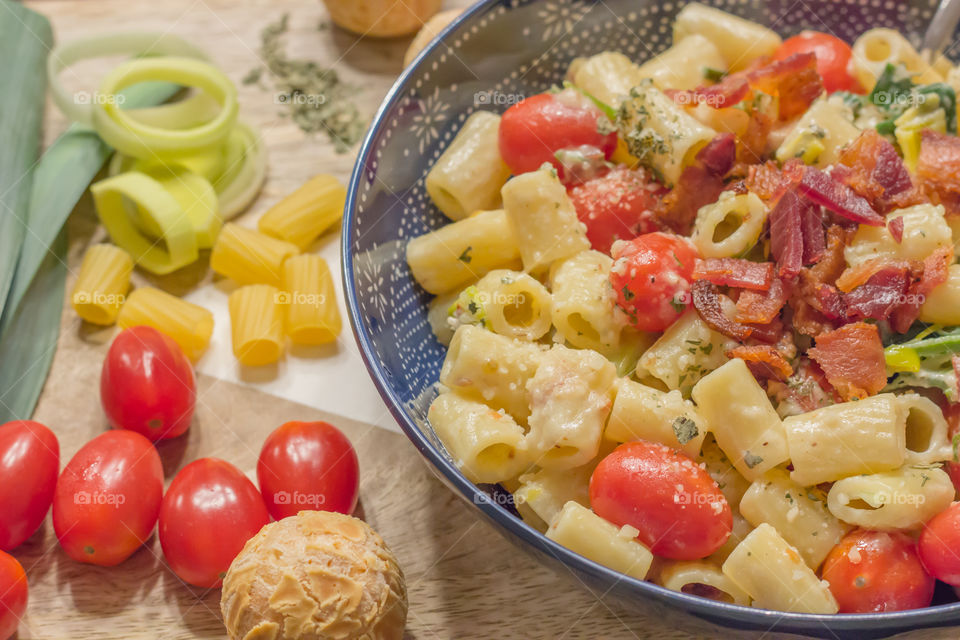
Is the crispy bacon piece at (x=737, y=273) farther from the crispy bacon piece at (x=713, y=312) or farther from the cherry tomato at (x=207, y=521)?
the cherry tomato at (x=207, y=521)

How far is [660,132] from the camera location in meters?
2.34

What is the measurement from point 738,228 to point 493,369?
73cm

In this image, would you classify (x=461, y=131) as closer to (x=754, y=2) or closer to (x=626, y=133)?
(x=626, y=133)

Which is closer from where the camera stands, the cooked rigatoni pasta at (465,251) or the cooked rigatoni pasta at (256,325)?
the cooked rigatoni pasta at (465,251)

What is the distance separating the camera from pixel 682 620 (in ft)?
5.77

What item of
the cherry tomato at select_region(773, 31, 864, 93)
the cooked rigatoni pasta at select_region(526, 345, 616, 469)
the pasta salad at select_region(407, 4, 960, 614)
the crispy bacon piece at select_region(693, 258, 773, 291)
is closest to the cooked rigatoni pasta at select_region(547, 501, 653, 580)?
the pasta salad at select_region(407, 4, 960, 614)

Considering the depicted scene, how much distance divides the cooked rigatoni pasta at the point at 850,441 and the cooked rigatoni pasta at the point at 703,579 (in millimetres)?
278

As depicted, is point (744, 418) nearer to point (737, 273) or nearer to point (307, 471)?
point (737, 273)

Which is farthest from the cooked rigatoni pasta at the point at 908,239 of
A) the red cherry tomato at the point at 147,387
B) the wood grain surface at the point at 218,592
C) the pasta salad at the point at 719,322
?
the red cherry tomato at the point at 147,387

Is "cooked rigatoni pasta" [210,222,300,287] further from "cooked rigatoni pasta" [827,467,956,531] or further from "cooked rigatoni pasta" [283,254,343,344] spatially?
"cooked rigatoni pasta" [827,467,956,531]

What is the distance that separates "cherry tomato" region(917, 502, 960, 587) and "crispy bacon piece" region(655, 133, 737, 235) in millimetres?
→ 931

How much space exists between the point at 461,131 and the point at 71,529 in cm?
154

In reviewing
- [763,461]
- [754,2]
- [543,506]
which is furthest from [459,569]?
[754,2]

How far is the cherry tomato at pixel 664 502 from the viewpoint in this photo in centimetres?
186
